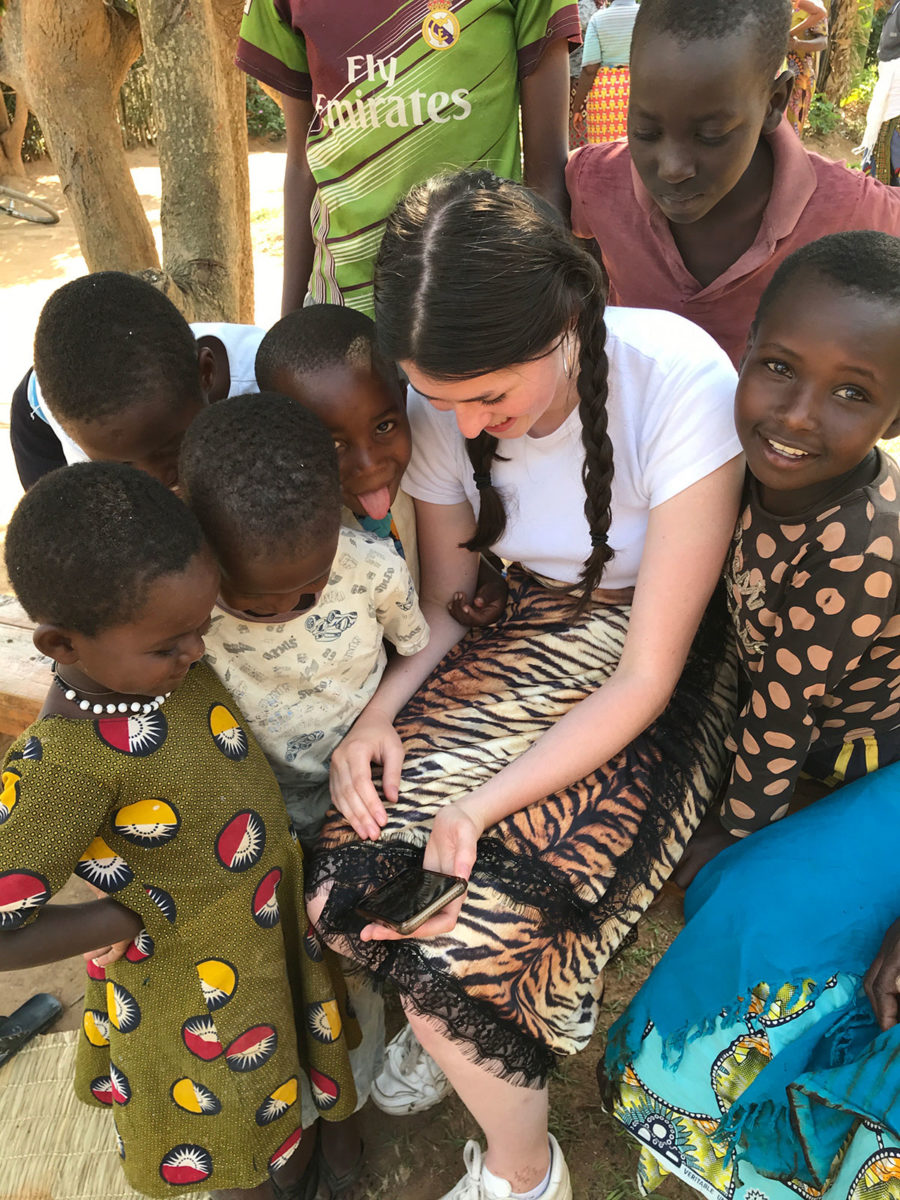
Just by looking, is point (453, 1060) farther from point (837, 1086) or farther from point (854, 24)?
point (854, 24)

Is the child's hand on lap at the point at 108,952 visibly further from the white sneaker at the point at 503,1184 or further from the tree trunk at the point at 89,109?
the tree trunk at the point at 89,109

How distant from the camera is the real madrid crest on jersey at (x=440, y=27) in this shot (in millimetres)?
1938

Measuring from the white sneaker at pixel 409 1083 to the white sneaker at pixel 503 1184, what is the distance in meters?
0.26

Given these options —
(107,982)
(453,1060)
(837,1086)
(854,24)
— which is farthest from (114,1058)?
(854,24)

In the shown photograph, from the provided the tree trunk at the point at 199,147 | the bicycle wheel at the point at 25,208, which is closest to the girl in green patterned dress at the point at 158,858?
the tree trunk at the point at 199,147

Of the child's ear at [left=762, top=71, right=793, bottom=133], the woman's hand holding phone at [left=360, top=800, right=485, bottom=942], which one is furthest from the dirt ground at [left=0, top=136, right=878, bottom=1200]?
the child's ear at [left=762, top=71, right=793, bottom=133]

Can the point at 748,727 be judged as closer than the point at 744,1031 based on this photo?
No

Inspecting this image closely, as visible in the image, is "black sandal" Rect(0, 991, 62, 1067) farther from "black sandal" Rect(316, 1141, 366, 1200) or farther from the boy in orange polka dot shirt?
the boy in orange polka dot shirt

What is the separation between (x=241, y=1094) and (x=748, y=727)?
1.02m

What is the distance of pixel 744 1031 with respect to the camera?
4.69 ft

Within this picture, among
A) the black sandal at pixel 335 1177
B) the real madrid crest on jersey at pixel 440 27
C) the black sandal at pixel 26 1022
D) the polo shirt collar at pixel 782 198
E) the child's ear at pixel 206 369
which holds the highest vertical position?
the real madrid crest on jersey at pixel 440 27

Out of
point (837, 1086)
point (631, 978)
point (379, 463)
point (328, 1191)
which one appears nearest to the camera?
point (837, 1086)

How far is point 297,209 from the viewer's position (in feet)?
8.00

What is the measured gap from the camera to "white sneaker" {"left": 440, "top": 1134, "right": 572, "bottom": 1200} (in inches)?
64.8
